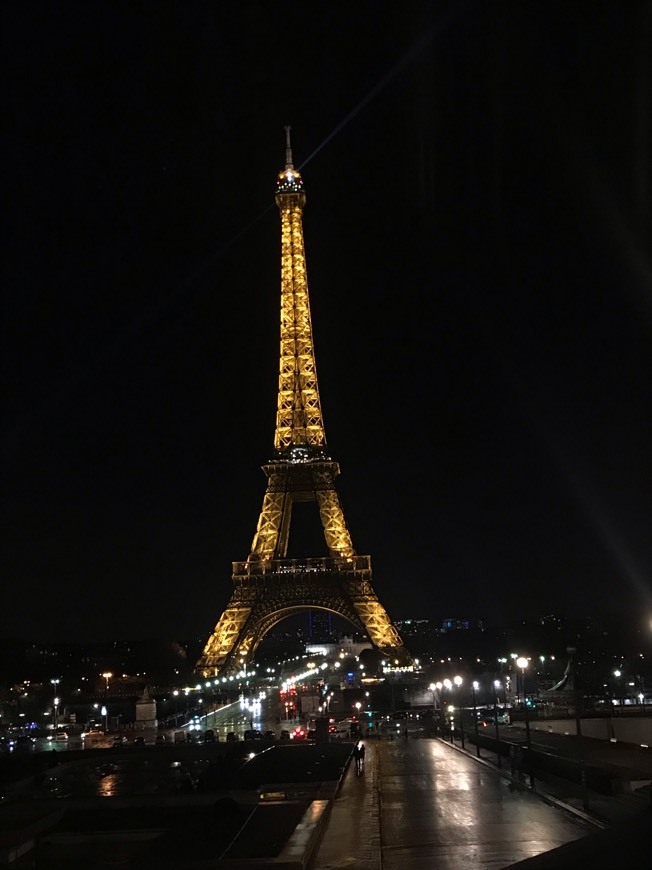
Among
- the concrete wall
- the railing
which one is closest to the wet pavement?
the concrete wall

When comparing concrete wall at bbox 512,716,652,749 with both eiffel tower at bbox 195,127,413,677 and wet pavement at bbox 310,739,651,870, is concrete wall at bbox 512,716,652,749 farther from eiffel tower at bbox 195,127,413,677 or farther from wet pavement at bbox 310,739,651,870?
eiffel tower at bbox 195,127,413,677

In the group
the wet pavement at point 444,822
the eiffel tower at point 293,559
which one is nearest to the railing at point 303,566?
the eiffel tower at point 293,559

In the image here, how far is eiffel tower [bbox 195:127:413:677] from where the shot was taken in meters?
76.6

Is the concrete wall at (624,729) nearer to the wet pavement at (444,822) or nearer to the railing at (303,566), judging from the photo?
the wet pavement at (444,822)

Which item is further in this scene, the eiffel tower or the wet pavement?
the eiffel tower

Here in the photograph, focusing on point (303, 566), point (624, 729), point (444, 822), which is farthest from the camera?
point (303, 566)

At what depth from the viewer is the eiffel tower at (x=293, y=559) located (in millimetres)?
76562

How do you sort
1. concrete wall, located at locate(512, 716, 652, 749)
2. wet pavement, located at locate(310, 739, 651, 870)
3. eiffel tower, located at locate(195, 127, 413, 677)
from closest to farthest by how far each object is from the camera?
wet pavement, located at locate(310, 739, 651, 870) < concrete wall, located at locate(512, 716, 652, 749) < eiffel tower, located at locate(195, 127, 413, 677)

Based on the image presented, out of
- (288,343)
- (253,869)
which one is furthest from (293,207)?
(253,869)

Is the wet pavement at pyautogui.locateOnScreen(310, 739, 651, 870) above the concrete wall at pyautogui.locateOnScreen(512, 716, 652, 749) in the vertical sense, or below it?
below

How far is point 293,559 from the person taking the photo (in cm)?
7838

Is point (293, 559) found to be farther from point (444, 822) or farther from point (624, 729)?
point (444, 822)

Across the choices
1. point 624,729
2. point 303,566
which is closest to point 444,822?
point 624,729

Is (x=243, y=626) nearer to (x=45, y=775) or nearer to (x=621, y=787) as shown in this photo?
(x=45, y=775)
